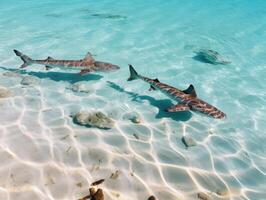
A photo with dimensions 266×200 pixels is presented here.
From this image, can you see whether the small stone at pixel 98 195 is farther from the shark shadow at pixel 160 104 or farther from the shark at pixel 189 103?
the shark shadow at pixel 160 104

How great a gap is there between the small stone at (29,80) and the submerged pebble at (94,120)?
2989 millimetres

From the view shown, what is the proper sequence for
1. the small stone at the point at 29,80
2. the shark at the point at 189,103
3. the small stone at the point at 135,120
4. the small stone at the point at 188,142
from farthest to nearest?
the small stone at the point at 29,80 < the small stone at the point at 135,120 < the shark at the point at 189,103 < the small stone at the point at 188,142

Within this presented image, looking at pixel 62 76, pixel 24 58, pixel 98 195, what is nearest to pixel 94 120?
pixel 98 195

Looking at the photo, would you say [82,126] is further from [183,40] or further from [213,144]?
[183,40]

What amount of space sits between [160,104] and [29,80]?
177 inches

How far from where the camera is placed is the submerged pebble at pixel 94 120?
25.2 ft

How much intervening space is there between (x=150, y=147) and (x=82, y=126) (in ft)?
6.03

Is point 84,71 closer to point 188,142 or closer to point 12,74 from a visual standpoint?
point 12,74

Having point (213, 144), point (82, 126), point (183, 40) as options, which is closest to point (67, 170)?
point (82, 126)

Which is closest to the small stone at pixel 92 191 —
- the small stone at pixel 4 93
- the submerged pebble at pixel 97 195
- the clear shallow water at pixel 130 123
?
the submerged pebble at pixel 97 195

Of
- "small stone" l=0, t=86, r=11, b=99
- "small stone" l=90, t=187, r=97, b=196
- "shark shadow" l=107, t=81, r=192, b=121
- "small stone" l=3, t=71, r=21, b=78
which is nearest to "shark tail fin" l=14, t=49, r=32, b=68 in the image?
"small stone" l=3, t=71, r=21, b=78

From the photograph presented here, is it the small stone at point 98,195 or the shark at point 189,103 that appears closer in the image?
the small stone at point 98,195

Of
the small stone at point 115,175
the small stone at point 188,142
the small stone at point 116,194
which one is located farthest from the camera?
the small stone at point 188,142

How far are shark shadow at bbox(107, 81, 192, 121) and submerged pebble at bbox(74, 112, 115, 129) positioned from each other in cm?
166
